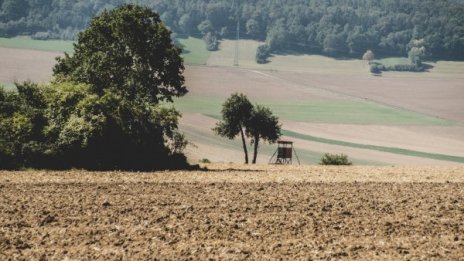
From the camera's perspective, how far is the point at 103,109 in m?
42.5

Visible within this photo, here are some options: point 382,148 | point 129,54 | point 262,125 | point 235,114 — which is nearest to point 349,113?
point 382,148

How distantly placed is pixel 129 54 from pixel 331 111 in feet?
364

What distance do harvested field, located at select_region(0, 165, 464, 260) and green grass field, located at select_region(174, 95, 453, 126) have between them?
105318mm

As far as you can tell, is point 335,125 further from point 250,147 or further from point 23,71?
point 23,71

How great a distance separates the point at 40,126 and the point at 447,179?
28.1m

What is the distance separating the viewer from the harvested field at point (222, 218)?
19172mm

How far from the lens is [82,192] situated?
97.6 feet

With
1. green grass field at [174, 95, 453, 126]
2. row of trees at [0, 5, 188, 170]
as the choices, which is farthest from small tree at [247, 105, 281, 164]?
green grass field at [174, 95, 453, 126]

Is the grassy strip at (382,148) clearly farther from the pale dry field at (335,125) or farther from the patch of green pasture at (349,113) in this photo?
the patch of green pasture at (349,113)

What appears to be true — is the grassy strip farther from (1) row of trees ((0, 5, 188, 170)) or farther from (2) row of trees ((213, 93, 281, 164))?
(1) row of trees ((0, 5, 188, 170))

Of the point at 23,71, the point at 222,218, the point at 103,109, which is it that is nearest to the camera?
the point at 222,218

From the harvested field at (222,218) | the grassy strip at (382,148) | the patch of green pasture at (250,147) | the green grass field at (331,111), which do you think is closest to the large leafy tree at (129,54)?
the harvested field at (222,218)

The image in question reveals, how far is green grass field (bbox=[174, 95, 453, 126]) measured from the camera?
5723 inches

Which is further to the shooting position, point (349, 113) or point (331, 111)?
point (331, 111)
